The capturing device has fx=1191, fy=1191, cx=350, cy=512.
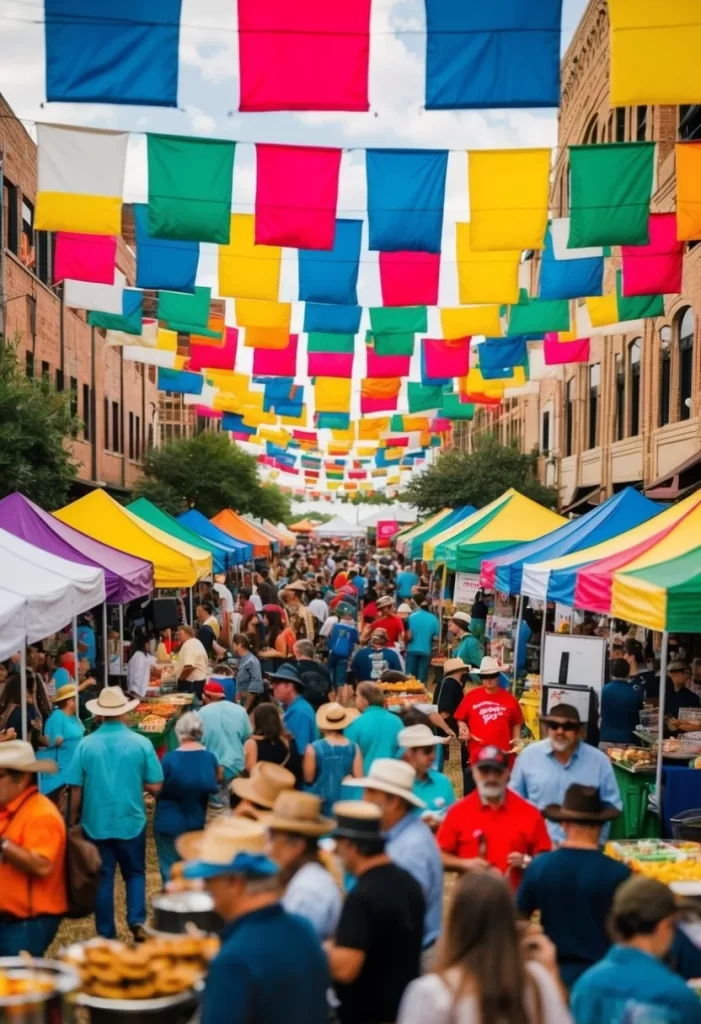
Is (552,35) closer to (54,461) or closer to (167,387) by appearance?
(54,461)

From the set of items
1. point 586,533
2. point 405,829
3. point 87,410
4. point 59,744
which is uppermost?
point 87,410

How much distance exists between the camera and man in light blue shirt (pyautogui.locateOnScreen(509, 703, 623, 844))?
24.1ft

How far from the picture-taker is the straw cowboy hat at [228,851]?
3967 mm

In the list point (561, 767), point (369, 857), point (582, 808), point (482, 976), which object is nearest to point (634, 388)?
point (561, 767)

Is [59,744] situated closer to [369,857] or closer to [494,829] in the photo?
[494,829]

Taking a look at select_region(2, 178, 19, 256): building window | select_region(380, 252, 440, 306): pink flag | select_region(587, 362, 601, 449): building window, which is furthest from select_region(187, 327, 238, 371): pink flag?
select_region(587, 362, 601, 449): building window

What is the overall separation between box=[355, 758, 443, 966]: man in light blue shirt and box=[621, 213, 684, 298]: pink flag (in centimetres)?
1077

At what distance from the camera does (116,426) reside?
38.9 metres

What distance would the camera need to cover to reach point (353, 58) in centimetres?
1011

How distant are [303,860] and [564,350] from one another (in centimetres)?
1777

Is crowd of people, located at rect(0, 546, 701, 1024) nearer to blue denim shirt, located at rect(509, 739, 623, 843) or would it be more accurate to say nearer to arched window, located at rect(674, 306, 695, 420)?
blue denim shirt, located at rect(509, 739, 623, 843)

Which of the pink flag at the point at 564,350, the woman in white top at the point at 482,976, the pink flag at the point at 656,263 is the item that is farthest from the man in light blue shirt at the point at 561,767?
the pink flag at the point at 564,350

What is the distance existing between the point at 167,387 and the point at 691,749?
1792 centimetres

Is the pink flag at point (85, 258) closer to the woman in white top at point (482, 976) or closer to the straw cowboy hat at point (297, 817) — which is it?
the straw cowboy hat at point (297, 817)
